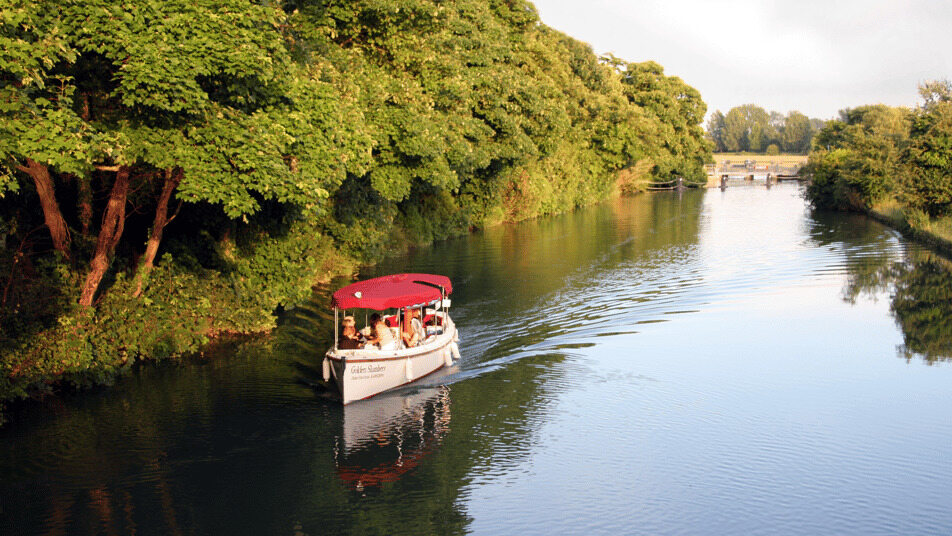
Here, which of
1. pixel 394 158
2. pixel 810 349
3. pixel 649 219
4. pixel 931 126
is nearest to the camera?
pixel 810 349

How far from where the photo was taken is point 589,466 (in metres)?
14.7

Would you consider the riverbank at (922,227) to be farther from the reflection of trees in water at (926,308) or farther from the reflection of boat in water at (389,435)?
the reflection of boat in water at (389,435)

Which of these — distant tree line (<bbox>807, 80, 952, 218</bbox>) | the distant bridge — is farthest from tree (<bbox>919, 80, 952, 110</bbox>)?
the distant bridge

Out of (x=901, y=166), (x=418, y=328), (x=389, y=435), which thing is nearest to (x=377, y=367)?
(x=389, y=435)

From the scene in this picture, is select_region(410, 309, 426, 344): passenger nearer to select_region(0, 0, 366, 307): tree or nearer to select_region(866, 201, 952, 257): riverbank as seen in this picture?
select_region(0, 0, 366, 307): tree

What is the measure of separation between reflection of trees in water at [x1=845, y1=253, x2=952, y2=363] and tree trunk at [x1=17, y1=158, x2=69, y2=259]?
19896mm

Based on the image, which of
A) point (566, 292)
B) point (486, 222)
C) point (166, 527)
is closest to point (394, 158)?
point (566, 292)

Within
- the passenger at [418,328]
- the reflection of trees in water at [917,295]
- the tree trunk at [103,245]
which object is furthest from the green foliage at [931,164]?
the tree trunk at [103,245]

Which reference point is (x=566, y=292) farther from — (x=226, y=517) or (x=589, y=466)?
(x=226, y=517)

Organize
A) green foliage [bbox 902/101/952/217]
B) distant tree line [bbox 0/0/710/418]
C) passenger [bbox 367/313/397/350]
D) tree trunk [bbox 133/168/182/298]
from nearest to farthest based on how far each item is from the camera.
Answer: distant tree line [bbox 0/0/710/418]
passenger [bbox 367/313/397/350]
tree trunk [bbox 133/168/182/298]
green foliage [bbox 902/101/952/217]

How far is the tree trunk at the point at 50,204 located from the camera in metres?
16.9

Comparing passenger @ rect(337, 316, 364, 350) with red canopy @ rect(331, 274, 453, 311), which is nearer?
passenger @ rect(337, 316, 364, 350)

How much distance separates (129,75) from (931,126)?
1552 inches

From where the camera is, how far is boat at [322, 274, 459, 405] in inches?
711
